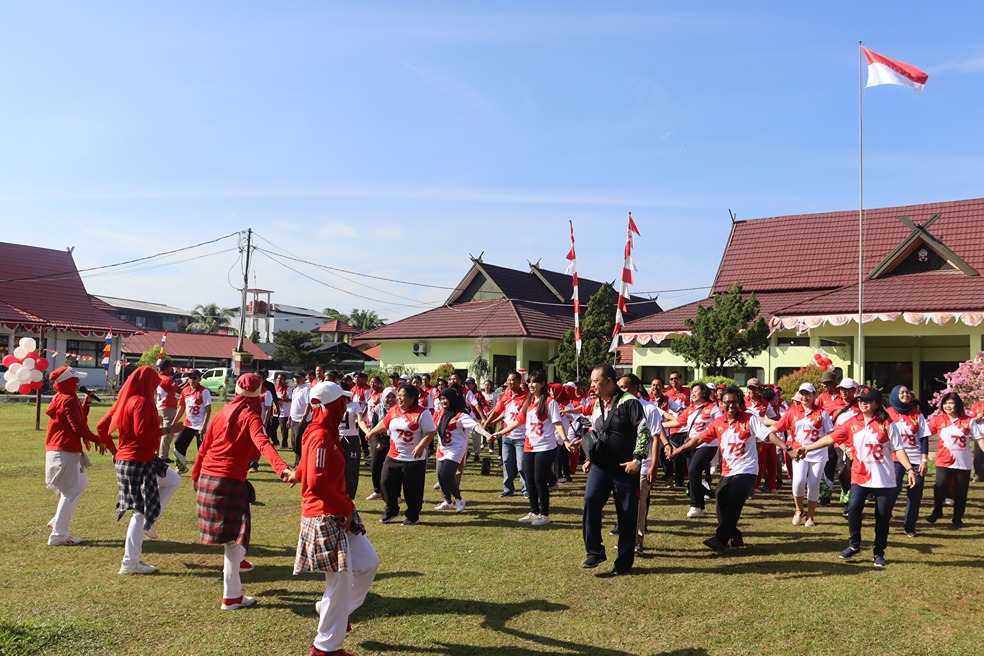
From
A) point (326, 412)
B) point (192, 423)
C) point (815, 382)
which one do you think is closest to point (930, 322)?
point (815, 382)

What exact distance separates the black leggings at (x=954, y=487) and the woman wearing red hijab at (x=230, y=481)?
8.40 meters

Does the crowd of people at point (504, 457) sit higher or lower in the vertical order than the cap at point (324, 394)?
lower

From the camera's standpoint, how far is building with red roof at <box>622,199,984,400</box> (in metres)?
23.0

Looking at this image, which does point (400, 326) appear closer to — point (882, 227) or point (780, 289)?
point (780, 289)

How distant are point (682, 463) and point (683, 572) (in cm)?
613

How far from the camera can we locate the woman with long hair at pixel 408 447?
8781 mm

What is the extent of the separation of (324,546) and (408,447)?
418cm

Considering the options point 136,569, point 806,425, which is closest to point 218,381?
point 136,569

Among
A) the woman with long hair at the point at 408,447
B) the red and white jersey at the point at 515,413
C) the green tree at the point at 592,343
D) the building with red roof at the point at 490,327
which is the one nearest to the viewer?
the woman with long hair at the point at 408,447

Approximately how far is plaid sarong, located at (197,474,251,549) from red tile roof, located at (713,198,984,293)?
2603cm

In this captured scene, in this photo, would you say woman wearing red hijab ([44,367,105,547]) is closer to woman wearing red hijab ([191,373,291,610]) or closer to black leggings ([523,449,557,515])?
woman wearing red hijab ([191,373,291,610])

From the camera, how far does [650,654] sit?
4.99m

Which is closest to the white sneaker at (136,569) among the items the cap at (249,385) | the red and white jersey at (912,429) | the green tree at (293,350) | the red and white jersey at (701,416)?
the cap at (249,385)

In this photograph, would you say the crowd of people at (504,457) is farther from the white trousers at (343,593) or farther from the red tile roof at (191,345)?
the red tile roof at (191,345)
